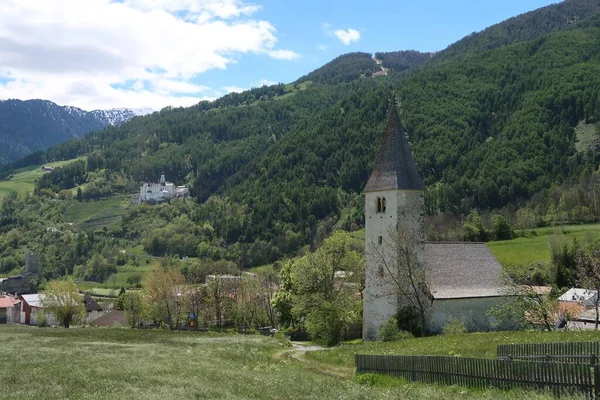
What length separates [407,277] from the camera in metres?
50.5

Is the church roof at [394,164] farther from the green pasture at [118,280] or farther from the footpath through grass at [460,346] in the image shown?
the green pasture at [118,280]

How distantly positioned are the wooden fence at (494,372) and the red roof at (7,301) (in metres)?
117

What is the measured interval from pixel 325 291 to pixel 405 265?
12.5 m

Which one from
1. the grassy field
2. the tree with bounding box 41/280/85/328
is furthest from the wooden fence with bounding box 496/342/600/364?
the tree with bounding box 41/280/85/328

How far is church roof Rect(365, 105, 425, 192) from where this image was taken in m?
51.7

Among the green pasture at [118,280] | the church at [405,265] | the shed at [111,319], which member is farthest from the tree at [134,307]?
the green pasture at [118,280]

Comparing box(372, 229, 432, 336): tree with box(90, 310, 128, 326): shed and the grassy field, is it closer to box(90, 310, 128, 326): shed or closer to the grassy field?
the grassy field

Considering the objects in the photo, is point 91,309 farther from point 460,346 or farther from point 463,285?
point 460,346

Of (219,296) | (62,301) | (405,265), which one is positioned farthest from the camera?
(62,301)

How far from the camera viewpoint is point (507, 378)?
713 inches

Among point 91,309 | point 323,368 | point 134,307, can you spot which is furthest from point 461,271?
point 91,309

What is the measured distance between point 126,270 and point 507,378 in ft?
610

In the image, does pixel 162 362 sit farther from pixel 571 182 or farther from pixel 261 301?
pixel 571 182

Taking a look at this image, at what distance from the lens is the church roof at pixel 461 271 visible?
51.2m
